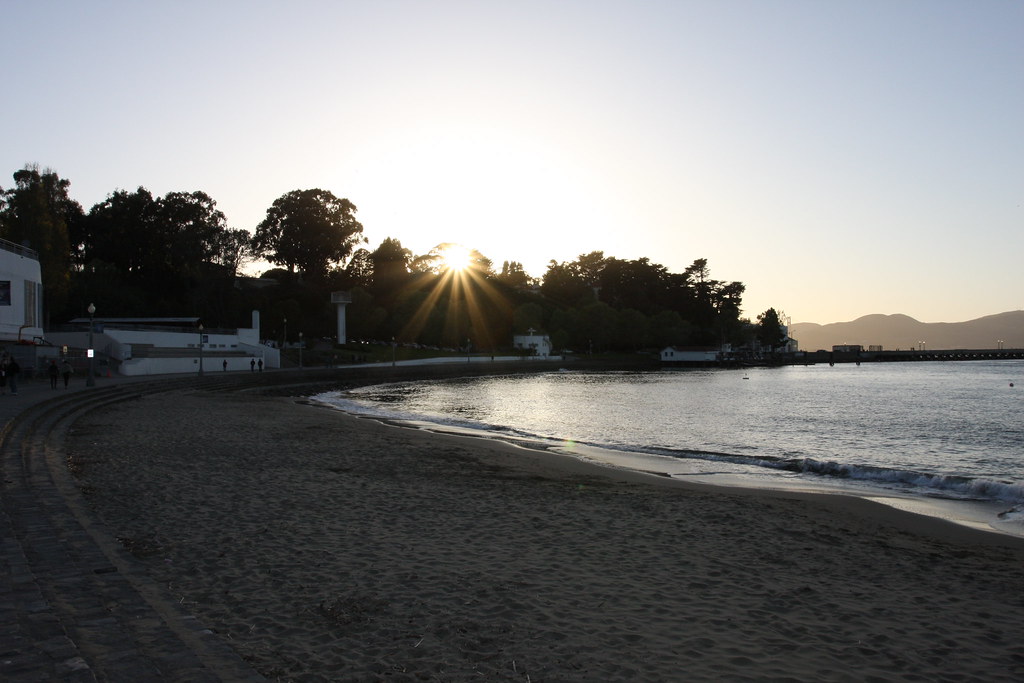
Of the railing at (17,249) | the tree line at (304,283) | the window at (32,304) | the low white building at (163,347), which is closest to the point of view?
the railing at (17,249)

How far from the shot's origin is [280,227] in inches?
4122

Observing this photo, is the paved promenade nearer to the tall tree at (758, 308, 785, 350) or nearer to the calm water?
the calm water

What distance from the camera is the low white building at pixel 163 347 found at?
4853cm

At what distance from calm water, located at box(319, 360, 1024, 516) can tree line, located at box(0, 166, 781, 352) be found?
3669cm

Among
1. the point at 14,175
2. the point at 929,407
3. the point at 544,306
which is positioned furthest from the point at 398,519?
the point at 544,306

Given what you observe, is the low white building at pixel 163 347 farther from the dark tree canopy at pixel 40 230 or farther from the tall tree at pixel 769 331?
the tall tree at pixel 769 331

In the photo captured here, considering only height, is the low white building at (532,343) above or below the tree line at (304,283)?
below

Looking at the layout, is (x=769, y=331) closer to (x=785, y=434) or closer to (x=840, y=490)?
(x=785, y=434)

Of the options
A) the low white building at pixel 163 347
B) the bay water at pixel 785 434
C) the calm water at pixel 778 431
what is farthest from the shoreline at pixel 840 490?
the low white building at pixel 163 347

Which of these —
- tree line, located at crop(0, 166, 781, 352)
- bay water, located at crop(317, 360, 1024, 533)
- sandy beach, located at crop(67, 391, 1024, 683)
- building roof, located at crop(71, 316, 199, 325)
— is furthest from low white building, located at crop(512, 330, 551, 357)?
sandy beach, located at crop(67, 391, 1024, 683)

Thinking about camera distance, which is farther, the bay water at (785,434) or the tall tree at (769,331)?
the tall tree at (769,331)

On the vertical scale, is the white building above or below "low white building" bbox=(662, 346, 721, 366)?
above

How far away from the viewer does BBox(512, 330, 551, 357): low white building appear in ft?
401

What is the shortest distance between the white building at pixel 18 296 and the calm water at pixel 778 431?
59.8 feet
